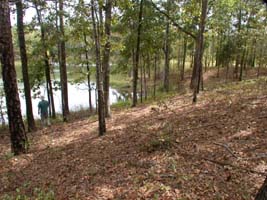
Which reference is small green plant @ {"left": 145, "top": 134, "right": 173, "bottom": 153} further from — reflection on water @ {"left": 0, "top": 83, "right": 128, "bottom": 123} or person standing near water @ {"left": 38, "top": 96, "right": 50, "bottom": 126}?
reflection on water @ {"left": 0, "top": 83, "right": 128, "bottom": 123}

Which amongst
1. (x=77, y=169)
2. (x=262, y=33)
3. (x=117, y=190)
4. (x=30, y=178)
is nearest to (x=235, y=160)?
(x=117, y=190)

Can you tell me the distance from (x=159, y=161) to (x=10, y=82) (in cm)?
434

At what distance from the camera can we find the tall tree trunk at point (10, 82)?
7141 millimetres

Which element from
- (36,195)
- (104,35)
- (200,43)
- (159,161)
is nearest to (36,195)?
(36,195)

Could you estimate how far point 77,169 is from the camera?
655 centimetres

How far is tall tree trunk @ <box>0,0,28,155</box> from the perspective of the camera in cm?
714

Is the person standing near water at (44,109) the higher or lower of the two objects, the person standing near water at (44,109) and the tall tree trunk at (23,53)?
the lower

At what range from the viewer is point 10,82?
7.44m

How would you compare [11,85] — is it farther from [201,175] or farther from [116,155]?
[201,175]

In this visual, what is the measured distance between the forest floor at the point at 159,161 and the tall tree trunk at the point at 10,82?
0.47m

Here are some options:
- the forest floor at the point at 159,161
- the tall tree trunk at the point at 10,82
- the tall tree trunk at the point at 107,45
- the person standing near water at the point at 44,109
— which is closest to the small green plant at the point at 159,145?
the forest floor at the point at 159,161

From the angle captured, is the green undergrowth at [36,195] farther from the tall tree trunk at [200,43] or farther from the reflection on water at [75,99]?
the reflection on water at [75,99]

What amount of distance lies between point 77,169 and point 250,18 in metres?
23.4

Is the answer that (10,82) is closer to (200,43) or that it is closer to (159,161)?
(159,161)
